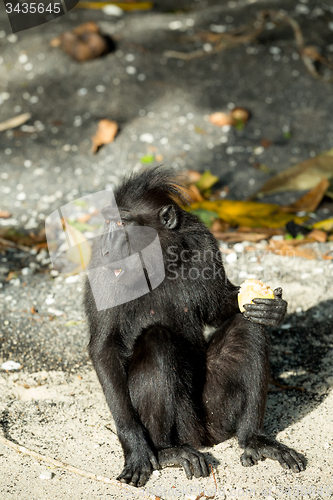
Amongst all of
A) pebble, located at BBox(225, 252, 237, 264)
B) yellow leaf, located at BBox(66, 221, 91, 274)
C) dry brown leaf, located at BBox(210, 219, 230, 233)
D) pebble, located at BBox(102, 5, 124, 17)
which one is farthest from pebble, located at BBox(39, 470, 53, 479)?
pebble, located at BBox(102, 5, 124, 17)

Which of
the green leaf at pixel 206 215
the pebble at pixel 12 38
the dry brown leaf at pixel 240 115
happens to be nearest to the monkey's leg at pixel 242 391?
the green leaf at pixel 206 215

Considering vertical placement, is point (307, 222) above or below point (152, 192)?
below

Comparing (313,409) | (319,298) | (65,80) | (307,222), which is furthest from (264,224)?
(65,80)

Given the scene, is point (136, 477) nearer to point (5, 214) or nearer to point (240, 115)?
point (5, 214)

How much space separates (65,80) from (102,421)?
20.8 ft

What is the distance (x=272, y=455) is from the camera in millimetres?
3551

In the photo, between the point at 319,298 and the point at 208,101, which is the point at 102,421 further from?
the point at 208,101

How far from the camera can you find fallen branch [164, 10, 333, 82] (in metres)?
8.76

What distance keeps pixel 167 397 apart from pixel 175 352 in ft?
0.89

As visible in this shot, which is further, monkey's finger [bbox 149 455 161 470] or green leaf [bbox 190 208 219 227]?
green leaf [bbox 190 208 219 227]

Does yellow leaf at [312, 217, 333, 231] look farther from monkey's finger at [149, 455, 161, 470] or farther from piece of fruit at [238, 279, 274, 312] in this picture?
monkey's finger at [149, 455, 161, 470]

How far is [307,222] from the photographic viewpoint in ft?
21.2

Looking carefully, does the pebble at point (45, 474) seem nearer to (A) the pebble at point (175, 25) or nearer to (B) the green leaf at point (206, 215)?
(B) the green leaf at point (206, 215)

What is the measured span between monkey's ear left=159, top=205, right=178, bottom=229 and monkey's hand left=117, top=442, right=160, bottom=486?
135 cm
